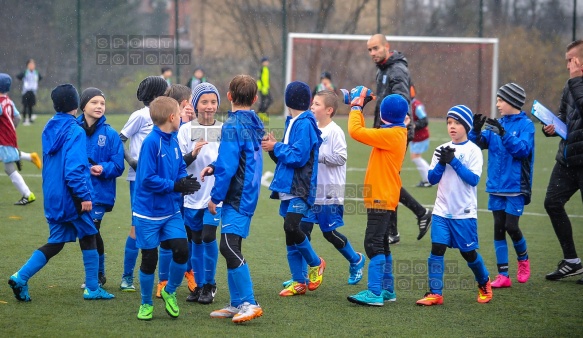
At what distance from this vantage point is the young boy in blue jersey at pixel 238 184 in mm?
5660

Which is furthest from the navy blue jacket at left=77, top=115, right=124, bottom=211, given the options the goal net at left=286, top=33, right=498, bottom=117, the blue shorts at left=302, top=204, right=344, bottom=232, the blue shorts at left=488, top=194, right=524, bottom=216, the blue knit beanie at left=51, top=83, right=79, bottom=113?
the goal net at left=286, top=33, right=498, bottom=117

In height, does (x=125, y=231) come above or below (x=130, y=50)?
below

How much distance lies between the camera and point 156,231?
569 cm

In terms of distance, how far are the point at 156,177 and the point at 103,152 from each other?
1094 millimetres

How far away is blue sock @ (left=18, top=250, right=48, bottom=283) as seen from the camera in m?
6.01

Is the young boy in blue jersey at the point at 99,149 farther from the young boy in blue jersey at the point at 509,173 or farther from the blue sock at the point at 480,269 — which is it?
the young boy in blue jersey at the point at 509,173

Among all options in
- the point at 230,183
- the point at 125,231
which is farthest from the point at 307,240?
the point at 125,231

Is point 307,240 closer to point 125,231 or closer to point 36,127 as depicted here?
point 125,231

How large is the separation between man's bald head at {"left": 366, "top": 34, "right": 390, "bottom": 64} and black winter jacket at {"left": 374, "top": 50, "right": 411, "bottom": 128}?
69 millimetres

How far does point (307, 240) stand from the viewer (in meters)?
6.69

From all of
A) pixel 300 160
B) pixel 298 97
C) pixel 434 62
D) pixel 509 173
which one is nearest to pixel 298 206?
pixel 300 160

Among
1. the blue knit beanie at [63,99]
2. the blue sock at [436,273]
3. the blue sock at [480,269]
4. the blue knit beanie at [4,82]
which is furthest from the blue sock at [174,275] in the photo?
the blue knit beanie at [4,82]

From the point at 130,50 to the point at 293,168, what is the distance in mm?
21230

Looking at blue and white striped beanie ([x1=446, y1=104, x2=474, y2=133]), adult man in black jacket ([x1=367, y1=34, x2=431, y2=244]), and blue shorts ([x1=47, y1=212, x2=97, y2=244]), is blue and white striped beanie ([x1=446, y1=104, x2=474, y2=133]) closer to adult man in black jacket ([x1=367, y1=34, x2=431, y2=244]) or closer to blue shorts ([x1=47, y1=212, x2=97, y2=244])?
adult man in black jacket ([x1=367, y1=34, x2=431, y2=244])
